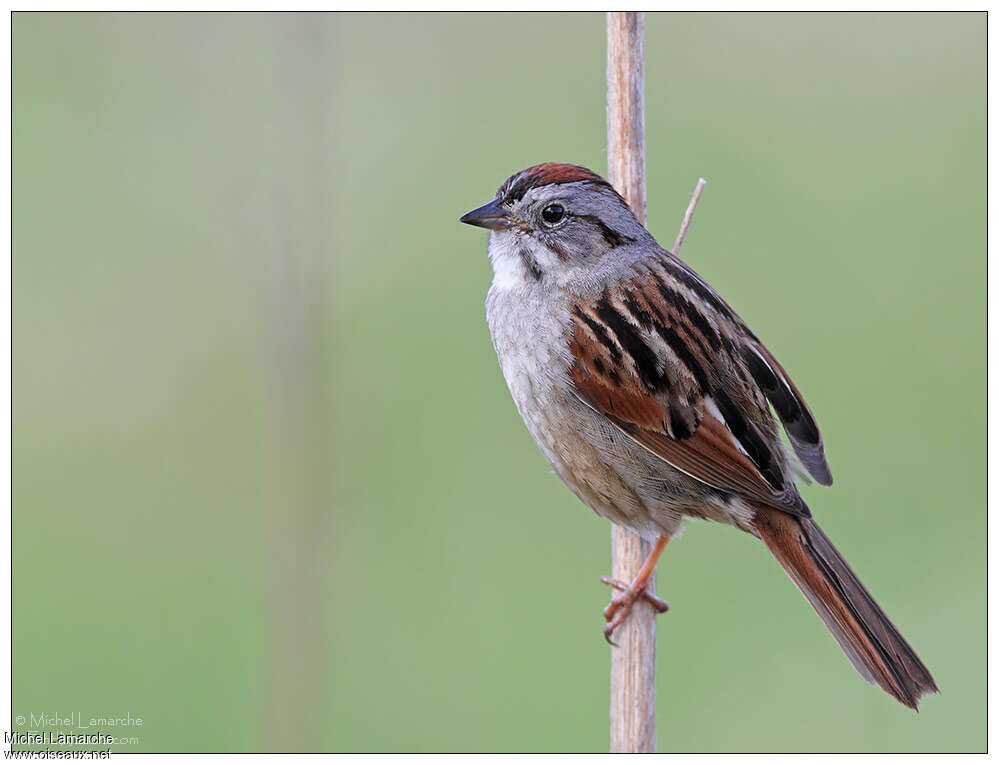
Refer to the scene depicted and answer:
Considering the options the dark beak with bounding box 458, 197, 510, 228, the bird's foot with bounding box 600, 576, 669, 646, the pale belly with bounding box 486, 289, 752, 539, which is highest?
the dark beak with bounding box 458, 197, 510, 228

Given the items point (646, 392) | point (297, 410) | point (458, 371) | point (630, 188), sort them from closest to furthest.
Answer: point (297, 410) → point (646, 392) → point (630, 188) → point (458, 371)

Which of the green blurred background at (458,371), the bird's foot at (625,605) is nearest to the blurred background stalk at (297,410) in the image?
the bird's foot at (625,605)

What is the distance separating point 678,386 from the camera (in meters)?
2.67

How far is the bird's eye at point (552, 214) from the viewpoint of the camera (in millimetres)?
2733

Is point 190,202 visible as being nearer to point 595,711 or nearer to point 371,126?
point 371,126

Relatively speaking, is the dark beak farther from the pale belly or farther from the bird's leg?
the bird's leg

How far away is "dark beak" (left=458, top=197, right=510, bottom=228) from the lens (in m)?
2.71

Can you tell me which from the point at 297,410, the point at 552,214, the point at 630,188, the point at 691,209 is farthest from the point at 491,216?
the point at 297,410

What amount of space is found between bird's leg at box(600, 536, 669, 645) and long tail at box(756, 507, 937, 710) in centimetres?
33

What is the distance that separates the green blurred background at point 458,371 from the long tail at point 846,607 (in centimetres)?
111

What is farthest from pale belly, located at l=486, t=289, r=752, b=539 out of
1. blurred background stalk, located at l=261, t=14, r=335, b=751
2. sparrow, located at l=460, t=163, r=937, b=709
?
blurred background stalk, located at l=261, t=14, r=335, b=751

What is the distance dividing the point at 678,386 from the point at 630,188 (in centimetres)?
55

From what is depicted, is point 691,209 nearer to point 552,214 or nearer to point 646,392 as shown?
point 552,214

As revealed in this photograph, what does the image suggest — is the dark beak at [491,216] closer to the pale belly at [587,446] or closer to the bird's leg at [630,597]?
the pale belly at [587,446]
